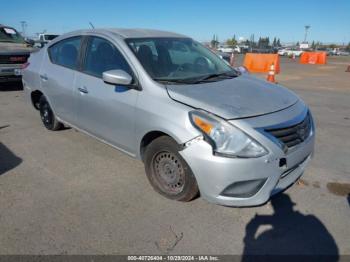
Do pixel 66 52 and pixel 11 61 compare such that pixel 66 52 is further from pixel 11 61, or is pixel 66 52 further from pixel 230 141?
pixel 11 61

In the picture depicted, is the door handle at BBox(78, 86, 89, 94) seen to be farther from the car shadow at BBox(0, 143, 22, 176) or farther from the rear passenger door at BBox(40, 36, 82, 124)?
the car shadow at BBox(0, 143, 22, 176)

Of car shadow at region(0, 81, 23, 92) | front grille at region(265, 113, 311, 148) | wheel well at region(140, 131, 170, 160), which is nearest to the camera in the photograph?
front grille at region(265, 113, 311, 148)

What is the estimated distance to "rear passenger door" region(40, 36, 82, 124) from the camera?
4320 mm

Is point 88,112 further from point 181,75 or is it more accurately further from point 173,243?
point 173,243

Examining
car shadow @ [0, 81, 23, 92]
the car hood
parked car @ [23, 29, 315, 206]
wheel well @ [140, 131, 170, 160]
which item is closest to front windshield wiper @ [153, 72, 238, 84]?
parked car @ [23, 29, 315, 206]

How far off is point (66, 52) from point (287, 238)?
3801 millimetres

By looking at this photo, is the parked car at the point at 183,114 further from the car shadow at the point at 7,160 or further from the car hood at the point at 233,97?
the car shadow at the point at 7,160

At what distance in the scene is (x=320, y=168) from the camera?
413 centimetres

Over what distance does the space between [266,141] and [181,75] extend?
138 centimetres

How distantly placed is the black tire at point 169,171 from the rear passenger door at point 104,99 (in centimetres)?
36

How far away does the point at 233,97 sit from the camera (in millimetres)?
3152

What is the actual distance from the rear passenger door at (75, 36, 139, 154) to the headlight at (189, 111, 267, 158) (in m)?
1.04

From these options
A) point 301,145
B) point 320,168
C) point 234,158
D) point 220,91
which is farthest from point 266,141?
point 320,168

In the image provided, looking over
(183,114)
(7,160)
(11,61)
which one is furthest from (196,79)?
(11,61)
